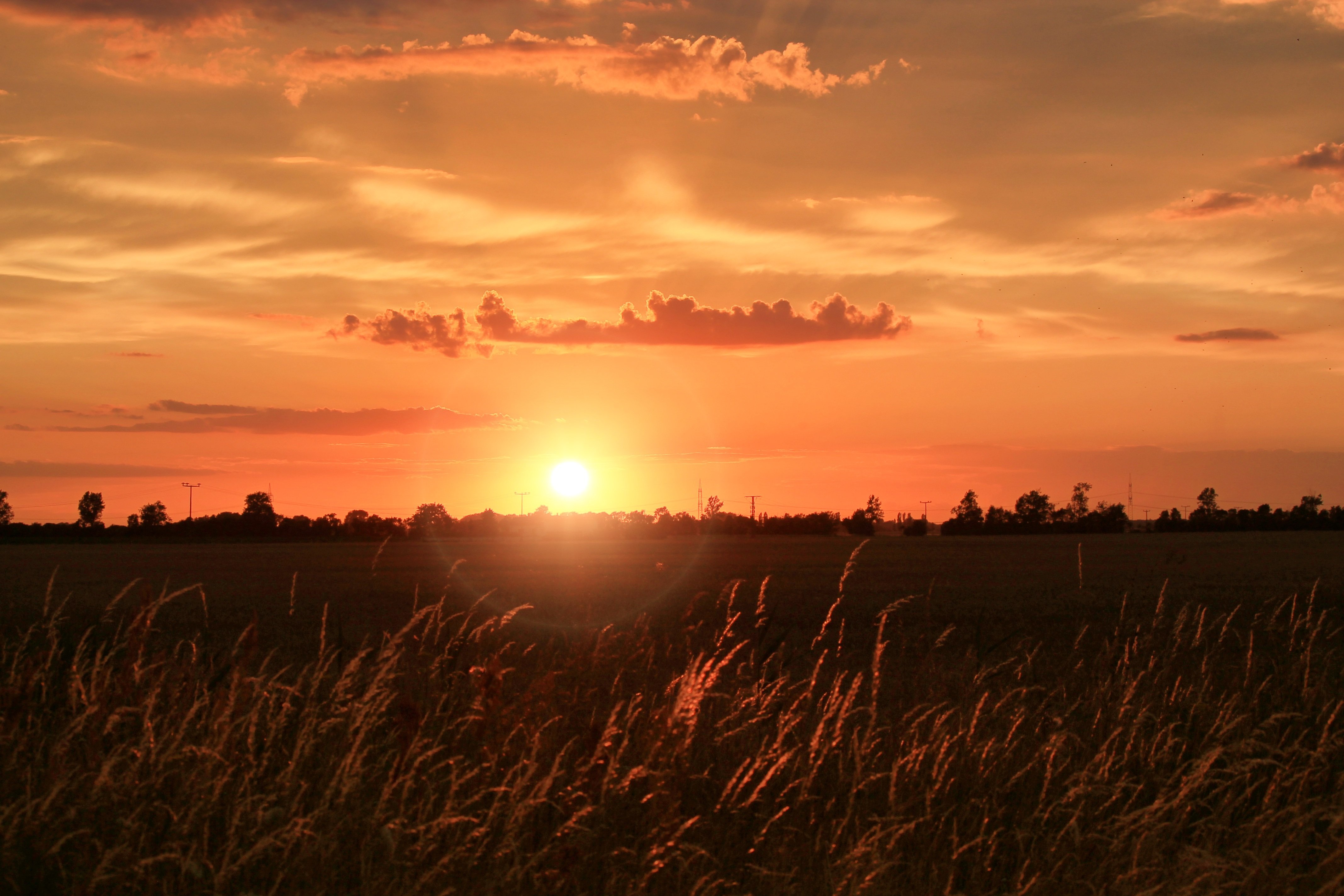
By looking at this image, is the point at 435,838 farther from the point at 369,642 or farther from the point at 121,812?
the point at 369,642

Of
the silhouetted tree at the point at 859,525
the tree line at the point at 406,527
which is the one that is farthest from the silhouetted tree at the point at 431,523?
the silhouetted tree at the point at 859,525

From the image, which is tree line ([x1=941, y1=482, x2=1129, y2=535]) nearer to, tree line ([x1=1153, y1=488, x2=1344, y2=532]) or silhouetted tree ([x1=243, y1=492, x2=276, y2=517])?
tree line ([x1=1153, y1=488, x2=1344, y2=532])

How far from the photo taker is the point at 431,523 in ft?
460

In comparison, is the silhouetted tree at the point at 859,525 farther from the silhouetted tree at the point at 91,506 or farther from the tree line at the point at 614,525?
the silhouetted tree at the point at 91,506

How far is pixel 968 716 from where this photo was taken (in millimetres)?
8344

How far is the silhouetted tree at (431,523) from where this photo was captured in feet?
431

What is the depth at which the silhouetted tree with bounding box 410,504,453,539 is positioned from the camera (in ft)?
431

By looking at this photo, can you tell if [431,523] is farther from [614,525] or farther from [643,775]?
[643,775]

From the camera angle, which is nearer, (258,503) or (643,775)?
(643,775)

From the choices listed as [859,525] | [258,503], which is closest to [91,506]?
[258,503]

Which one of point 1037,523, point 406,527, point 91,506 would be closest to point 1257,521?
point 1037,523

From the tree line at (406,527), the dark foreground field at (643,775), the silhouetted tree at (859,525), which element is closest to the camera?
the dark foreground field at (643,775)

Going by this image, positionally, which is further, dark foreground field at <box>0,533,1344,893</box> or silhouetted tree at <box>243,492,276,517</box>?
silhouetted tree at <box>243,492,276,517</box>

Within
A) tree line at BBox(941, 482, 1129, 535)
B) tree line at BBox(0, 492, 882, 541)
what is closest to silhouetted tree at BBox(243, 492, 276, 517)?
tree line at BBox(0, 492, 882, 541)
